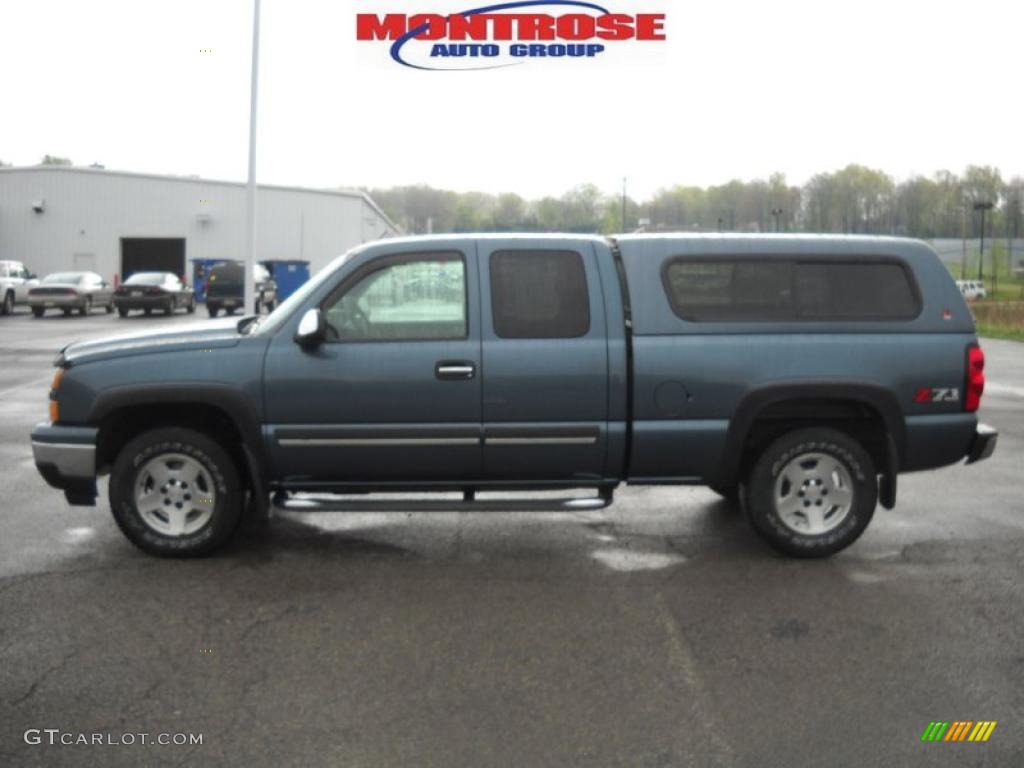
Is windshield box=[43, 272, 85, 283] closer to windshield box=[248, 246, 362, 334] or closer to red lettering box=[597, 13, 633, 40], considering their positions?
red lettering box=[597, 13, 633, 40]

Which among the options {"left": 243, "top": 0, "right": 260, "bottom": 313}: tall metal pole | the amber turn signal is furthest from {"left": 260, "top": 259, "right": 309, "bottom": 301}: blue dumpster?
the amber turn signal

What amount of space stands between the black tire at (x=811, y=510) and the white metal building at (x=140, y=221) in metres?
50.0

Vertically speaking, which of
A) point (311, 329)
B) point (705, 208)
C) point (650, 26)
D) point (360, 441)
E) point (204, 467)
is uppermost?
point (650, 26)

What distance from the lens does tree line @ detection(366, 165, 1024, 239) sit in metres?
14.7

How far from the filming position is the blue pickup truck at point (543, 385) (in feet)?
20.9

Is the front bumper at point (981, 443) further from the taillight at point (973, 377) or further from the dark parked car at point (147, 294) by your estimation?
the dark parked car at point (147, 294)

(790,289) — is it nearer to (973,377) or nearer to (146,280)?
(973,377)

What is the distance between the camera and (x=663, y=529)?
24.2 feet

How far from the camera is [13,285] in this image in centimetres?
3866

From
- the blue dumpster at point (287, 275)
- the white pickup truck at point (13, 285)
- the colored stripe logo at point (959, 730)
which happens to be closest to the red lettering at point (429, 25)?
the colored stripe logo at point (959, 730)

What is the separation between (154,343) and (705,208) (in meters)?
14.1

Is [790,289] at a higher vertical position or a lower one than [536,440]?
higher

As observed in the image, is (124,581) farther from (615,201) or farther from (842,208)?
(842,208)

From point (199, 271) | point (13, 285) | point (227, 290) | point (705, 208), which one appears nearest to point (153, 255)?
point (199, 271)
